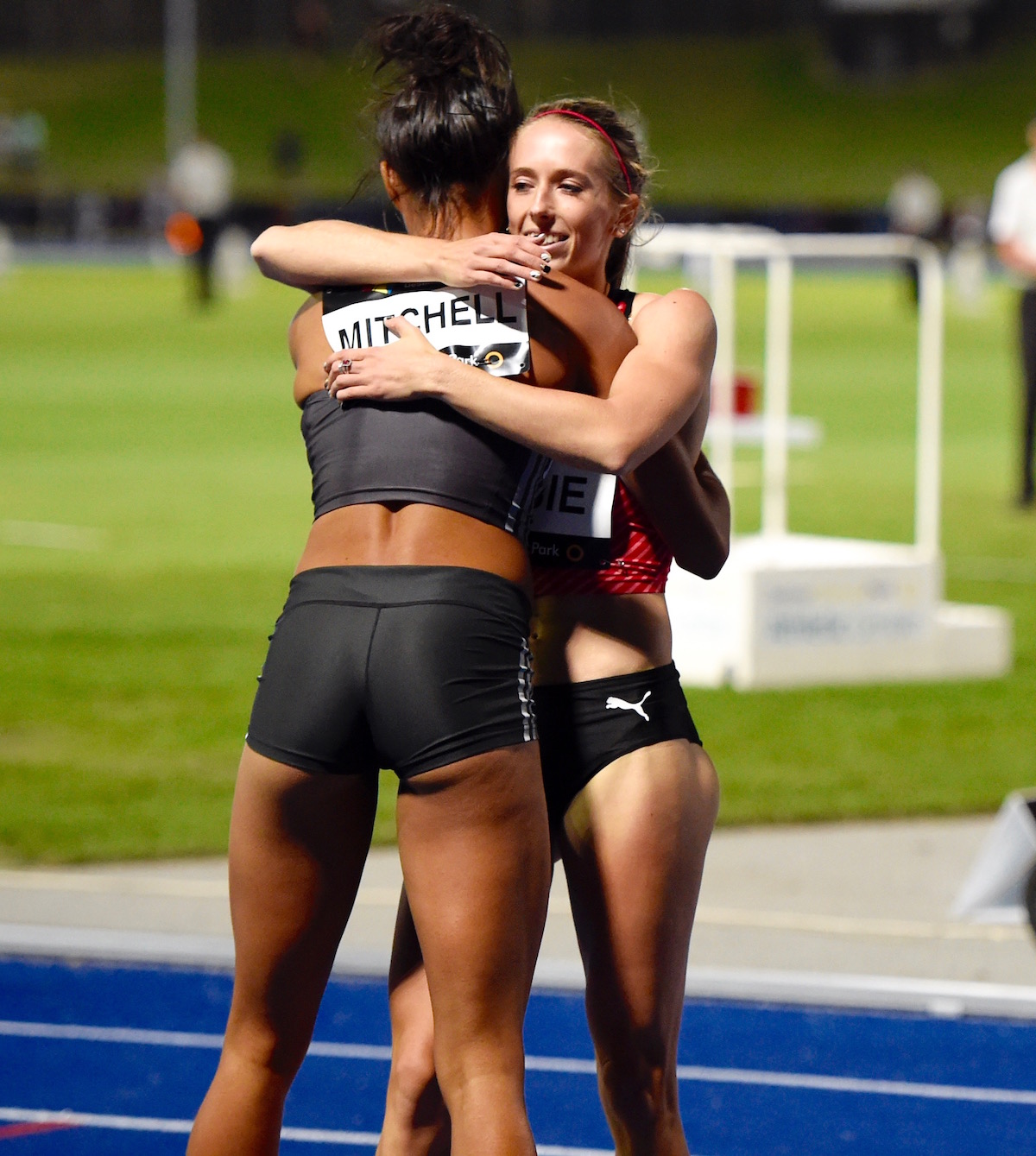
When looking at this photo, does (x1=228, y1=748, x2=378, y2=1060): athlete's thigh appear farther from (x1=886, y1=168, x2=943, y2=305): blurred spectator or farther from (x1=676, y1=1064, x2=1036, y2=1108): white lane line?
(x1=886, y1=168, x2=943, y2=305): blurred spectator

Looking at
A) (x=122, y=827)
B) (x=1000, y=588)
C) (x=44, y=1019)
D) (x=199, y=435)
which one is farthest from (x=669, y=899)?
(x=199, y=435)

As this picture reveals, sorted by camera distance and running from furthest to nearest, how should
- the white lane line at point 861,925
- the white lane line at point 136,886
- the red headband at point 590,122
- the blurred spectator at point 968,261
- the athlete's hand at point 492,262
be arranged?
1. the blurred spectator at point 968,261
2. the white lane line at point 136,886
3. the white lane line at point 861,925
4. the red headband at point 590,122
5. the athlete's hand at point 492,262

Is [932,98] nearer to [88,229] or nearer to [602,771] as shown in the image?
[88,229]

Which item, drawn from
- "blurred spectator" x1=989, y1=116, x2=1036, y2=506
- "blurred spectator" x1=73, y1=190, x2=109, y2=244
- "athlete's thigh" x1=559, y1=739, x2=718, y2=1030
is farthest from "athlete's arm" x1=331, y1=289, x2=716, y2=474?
"blurred spectator" x1=73, y1=190, x2=109, y2=244

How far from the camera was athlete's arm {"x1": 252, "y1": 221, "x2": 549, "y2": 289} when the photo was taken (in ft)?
9.20

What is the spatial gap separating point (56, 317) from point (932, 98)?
50681mm

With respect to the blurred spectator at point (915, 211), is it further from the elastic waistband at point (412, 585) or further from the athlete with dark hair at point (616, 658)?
the elastic waistband at point (412, 585)

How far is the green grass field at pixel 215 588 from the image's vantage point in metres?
7.38

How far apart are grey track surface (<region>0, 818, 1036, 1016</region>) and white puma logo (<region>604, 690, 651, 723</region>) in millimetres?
2364

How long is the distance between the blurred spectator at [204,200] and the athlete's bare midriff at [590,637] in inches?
1212

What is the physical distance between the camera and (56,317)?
32.3 meters

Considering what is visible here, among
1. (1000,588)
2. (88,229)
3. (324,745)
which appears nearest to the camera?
(324,745)

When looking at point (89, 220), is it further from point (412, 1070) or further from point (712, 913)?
point (412, 1070)

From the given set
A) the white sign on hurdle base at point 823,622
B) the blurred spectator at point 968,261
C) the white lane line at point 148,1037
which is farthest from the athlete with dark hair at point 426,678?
the blurred spectator at point 968,261
